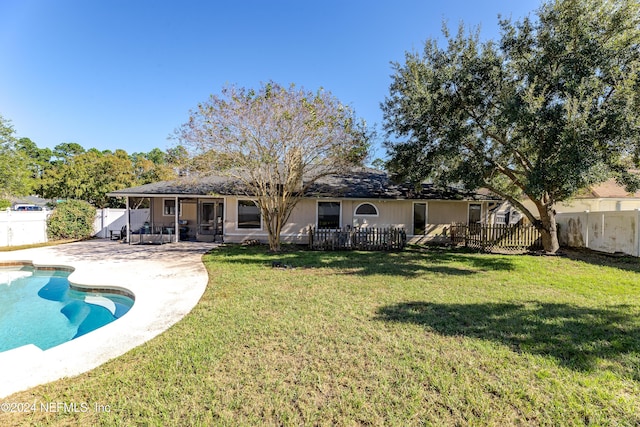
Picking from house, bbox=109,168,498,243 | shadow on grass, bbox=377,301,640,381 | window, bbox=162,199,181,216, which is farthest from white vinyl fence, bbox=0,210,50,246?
shadow on grass, bbox=377,301,640,381

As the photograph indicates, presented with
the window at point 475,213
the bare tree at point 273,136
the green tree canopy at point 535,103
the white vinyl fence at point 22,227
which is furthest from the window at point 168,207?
the window at point 475,213

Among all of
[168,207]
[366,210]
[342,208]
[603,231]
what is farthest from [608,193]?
[168,207]

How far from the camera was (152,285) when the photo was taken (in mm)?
6715

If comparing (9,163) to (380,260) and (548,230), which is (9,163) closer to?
(380,260)

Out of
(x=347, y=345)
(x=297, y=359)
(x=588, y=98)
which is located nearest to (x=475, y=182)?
(x=588, y=98)

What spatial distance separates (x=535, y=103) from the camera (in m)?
7.76

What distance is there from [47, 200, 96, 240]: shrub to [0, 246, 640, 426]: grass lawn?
13.8 m

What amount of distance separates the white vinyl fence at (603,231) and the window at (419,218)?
6.73 metres

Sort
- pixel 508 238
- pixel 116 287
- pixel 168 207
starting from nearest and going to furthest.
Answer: pixel 116 287, pixel 508 238, pixel 168 207

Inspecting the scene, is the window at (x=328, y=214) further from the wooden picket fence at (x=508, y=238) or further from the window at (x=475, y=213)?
the window at (x=475, y=213)

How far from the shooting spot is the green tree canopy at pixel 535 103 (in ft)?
24.6

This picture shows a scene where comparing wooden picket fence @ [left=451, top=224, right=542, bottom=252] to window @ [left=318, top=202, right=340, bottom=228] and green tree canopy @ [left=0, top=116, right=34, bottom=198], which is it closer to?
window @ [left=318, top=202, right=340, bottom=228]

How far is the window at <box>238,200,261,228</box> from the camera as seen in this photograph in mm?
14164

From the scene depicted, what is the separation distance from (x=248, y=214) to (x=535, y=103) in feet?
39.2
